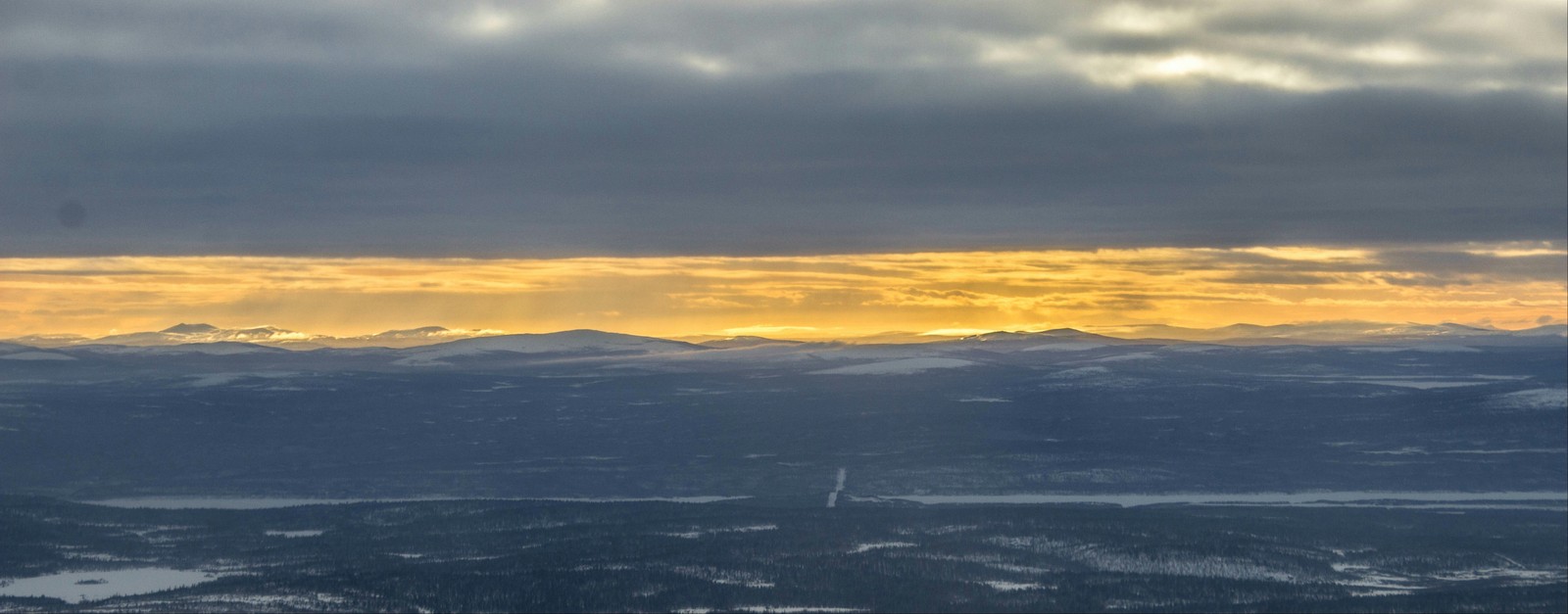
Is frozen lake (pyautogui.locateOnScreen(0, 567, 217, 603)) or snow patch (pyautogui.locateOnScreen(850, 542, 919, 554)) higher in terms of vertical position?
snow patch (pyautogui.locateOnScreen(850, 542, 919, 554))

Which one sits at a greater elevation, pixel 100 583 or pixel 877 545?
pixel 877 545

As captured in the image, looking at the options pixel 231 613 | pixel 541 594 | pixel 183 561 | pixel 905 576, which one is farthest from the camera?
pixel 183 561

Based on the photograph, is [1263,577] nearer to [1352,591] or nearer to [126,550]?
[1352,591]

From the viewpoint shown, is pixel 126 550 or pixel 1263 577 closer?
pixel 1263 577

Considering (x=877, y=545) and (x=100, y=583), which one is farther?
(x=877, y=545)

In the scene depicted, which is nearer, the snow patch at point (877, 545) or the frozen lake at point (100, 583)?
the frozen lake at point (100, 583)

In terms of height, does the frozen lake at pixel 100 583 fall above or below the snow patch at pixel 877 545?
below

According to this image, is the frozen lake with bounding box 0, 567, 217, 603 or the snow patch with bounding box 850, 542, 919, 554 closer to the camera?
the frozen lake with bounding box 0, 567, 217, 603

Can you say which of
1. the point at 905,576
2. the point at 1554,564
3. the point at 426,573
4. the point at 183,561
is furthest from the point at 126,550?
Result: the point at 1554,564
